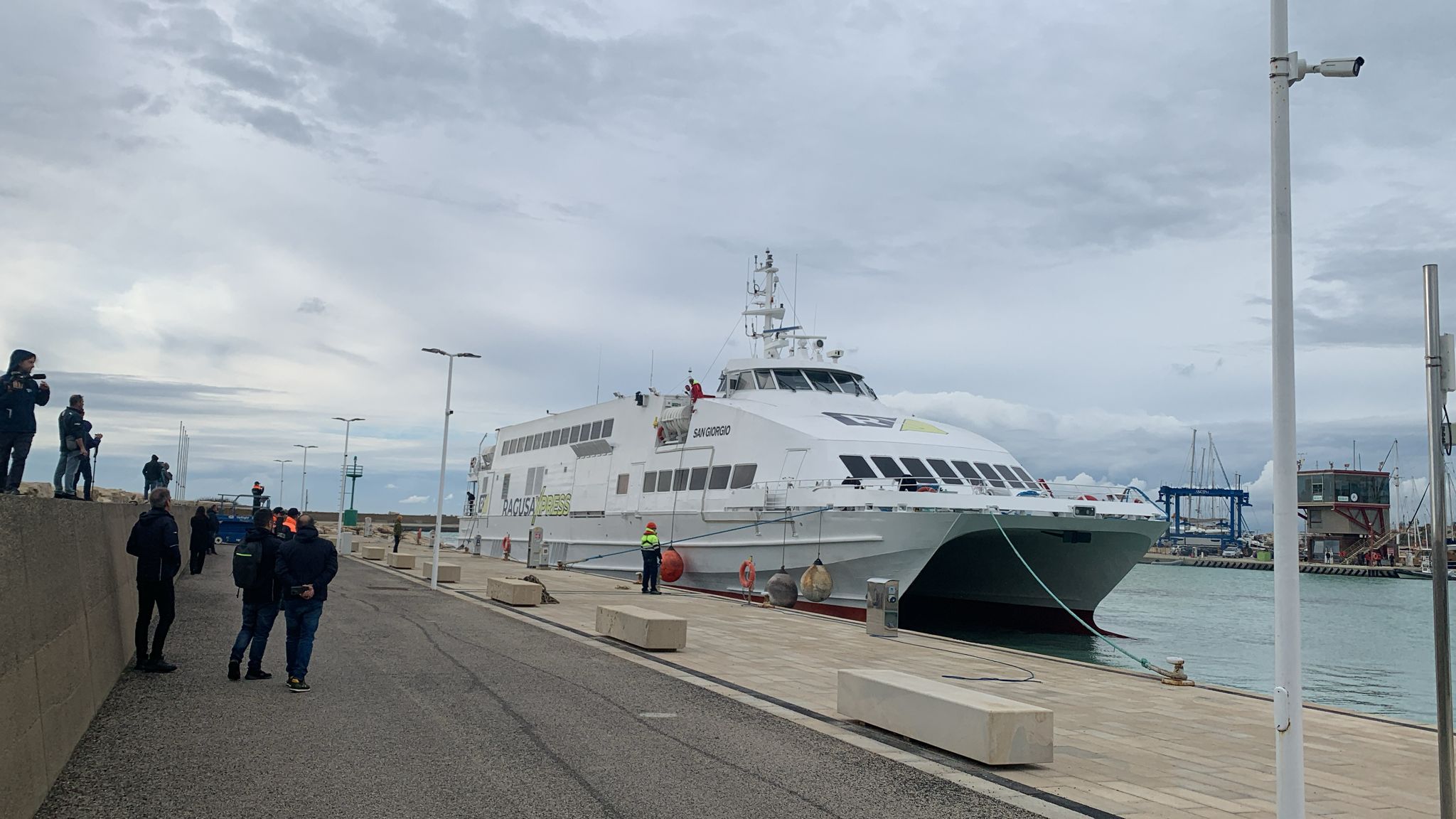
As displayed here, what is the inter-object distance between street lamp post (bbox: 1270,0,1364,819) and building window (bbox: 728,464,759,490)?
19.4 m

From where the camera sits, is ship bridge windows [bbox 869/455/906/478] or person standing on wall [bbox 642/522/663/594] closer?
person standing on wall [bbox 642/522/663/594]

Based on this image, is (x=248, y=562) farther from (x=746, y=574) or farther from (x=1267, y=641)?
(x=1267, y=641)

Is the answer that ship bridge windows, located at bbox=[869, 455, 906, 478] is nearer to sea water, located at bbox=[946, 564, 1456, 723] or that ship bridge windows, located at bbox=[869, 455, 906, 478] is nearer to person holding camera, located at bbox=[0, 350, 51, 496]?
sea water, located at bbox=[946, 564, 1456, 723]

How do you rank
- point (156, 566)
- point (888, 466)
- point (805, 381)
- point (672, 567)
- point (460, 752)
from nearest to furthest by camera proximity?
point (460, 752) < point (156, 566) < point (888, 466) < point (672, 567) < point (805, 381)

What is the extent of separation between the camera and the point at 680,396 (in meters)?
29.4

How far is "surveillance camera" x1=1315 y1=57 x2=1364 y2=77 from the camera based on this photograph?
588 cm

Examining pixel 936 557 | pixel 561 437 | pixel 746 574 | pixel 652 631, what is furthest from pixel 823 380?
pixel 652 631

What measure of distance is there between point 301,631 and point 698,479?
17700mm

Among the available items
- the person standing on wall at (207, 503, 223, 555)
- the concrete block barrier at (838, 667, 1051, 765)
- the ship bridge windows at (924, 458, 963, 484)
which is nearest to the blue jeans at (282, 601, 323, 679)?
the concrete block barrier at (838, 667, 1051, 765)

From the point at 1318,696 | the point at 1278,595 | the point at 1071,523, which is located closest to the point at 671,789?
the point at 1278,595

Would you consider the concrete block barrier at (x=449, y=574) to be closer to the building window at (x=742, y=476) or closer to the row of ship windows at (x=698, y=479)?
the row of ship windows at (x=698, y=479)

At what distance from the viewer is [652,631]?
13438mm

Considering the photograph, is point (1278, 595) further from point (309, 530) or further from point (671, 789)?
point (309, 530)

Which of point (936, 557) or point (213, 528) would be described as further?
point (213, 528)
